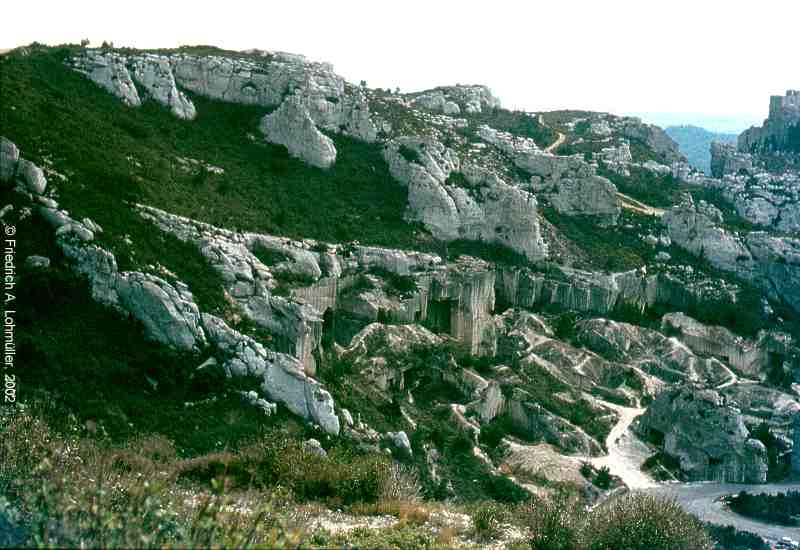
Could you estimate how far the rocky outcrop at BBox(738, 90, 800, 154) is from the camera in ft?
306

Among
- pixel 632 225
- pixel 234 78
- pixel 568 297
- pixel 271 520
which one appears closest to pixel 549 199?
pixel 632 225

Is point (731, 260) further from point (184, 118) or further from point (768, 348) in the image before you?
point (184, 118)

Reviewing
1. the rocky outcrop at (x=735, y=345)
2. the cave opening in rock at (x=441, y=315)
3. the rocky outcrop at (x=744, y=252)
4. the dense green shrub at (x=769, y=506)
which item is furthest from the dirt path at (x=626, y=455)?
the rocky outcrop at (x=744, y=252)

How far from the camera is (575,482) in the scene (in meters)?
35.6

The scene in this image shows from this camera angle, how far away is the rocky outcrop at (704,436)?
40.6 metres

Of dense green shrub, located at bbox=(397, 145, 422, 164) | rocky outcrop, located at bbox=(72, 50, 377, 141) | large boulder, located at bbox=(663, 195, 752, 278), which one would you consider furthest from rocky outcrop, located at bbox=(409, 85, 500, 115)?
large boulder, located at bbox=(663, 195, 752, 278)

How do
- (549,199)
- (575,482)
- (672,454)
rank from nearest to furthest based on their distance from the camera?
(575,482) → (672,454) → (549,199)

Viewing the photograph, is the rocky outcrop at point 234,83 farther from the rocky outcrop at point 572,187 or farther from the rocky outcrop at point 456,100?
the rocky outcrop at point 456,100

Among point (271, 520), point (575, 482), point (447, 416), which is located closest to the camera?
point (271, 520)

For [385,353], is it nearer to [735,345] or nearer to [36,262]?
[36,262]

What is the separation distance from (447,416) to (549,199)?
26.9 m

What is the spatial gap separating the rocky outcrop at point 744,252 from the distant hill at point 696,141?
3226 inches

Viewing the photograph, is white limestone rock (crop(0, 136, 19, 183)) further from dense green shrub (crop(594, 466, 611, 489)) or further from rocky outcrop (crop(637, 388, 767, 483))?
rocky outcrop (crop(637, 388, 767, 483))

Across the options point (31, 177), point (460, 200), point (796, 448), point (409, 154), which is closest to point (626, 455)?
point (796, 448)
